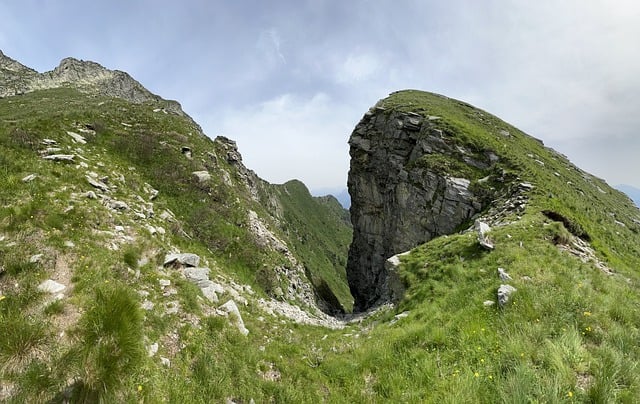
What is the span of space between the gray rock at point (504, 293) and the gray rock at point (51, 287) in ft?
46.7

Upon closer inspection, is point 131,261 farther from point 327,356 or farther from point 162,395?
point 327,356

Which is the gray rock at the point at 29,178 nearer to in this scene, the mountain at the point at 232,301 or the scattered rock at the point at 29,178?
the scattered rock at the point at 29,178

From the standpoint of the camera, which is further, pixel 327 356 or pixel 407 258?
pixel 407 258

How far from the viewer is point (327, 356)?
11797mm

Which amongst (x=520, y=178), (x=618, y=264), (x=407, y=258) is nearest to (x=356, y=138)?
(x=520, y=178)

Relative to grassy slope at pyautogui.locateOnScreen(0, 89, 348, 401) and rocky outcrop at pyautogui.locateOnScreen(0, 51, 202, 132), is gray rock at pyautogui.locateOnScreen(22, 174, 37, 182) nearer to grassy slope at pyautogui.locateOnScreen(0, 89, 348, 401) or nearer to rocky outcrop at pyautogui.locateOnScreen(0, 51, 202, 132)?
grassy slope at pyautogui.locateOnScreen(0, 89, 348, 401)

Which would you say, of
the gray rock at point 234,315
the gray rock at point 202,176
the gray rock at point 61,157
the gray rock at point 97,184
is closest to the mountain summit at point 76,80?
the gray rock at point 202,176

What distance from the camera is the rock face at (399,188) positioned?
3419 cm

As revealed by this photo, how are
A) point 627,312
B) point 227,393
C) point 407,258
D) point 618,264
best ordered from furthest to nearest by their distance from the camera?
point 407,258 < point 618,264 < point 627,312 < point 227,393

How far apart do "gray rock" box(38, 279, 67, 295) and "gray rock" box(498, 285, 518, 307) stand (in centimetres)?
1424

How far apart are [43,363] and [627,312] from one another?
15.5 m

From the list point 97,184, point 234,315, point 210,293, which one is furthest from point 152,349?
point 97,184

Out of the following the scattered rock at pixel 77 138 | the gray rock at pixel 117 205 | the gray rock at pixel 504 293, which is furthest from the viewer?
the scattered rock at pixel 77 138

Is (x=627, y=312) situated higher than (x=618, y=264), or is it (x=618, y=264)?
(x=618, y=264)
